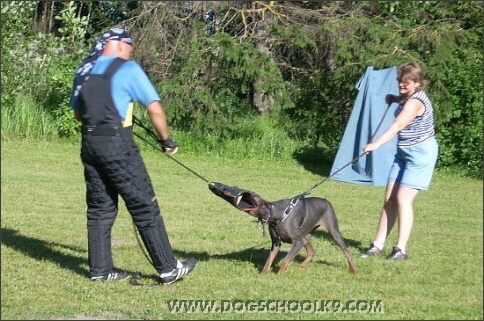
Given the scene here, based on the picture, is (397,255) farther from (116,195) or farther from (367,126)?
(367,126)

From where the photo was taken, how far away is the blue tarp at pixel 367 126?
1161 cm

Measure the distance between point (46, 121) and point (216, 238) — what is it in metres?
6.67

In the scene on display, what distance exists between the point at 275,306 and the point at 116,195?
158 cm

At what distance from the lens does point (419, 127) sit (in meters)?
6.96

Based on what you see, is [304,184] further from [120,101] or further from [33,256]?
[120,101]

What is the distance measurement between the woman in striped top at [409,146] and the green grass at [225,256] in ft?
1.46

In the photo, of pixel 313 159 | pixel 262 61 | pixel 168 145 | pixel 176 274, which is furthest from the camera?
pixel 313 159

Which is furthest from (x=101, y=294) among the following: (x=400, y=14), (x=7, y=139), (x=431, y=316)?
(x=400, y=14)

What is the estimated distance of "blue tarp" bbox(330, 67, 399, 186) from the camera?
11.6 m

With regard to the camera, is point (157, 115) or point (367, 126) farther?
point (367, 126)

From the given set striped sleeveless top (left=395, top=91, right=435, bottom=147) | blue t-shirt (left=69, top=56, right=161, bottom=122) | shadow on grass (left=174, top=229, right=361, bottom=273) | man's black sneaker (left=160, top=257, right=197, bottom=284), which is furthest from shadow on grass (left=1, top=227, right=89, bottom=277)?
striped sleeveless top (left=395, top=91, right=435, bottom=147)

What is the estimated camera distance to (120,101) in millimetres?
5969

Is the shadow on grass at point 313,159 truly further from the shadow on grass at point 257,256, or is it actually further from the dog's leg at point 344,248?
the dog's leg at point 344,248

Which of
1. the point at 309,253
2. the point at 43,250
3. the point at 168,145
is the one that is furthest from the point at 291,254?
the point at 43,250
